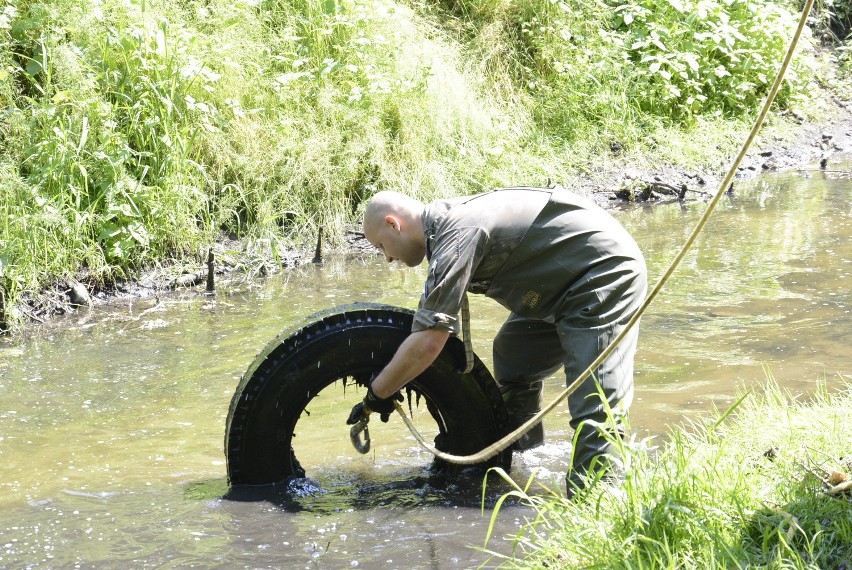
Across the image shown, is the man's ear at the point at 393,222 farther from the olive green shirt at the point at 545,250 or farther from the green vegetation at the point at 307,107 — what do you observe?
the green vegetation at the point at 307,107

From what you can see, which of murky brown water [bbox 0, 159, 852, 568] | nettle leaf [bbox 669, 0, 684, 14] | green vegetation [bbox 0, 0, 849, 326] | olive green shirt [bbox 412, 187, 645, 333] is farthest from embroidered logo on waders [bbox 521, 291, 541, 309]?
nettle leaf [bbox 669, 0, 684, 14]

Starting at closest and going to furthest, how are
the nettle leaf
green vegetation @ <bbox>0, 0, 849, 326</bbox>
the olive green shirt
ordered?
the olive green shirt
green vegetation @ <bbox>0, 0, 849, 326</bbox>
the nettle leaf

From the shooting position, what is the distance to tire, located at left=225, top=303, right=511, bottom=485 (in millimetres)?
4488

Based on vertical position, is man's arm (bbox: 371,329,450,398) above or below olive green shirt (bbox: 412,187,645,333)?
below

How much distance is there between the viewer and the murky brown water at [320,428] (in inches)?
161

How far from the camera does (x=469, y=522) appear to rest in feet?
13.8

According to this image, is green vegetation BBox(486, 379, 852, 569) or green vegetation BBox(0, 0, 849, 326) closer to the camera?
green vegetation BBox(486, 379, 852, 569)

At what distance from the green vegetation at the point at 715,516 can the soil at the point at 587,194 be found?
17.4 ft

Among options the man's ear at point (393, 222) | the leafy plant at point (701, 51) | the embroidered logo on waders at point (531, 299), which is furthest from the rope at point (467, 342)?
the leafy plant at point (701, 51)

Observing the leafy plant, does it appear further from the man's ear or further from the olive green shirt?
the man's ear

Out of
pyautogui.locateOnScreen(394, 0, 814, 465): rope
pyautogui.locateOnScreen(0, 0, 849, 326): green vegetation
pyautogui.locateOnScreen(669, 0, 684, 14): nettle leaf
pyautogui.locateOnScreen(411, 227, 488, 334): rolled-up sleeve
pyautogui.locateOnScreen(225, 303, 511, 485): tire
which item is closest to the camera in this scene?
pyautogui.locateOnScreen(394, 0, 814, 465): rope

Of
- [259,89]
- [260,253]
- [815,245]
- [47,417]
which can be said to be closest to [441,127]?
[259,89]

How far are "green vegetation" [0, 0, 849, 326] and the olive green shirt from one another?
14.6 ft

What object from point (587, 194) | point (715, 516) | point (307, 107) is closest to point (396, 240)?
point (715, 516)
